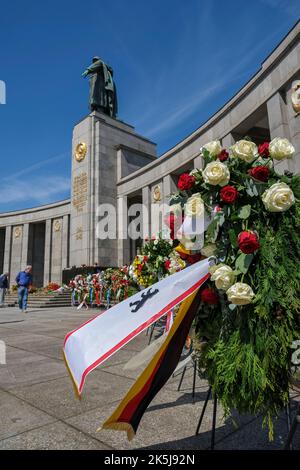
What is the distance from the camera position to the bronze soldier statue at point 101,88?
3053 cm

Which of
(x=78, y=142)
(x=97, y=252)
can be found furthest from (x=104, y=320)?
(x=78, y=142)

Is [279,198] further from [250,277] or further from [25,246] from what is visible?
[25,246]

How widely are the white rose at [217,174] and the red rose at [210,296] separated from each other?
0.75 meters

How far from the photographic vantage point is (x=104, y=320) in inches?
95.7

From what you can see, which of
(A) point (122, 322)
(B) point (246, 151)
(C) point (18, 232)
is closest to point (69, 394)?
(A) point (122, 322)

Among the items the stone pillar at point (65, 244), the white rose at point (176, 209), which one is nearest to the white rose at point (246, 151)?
the white rose at point (176, 209)

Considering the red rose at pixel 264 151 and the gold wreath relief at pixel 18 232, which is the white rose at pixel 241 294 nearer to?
the red rose at pixel 264 151

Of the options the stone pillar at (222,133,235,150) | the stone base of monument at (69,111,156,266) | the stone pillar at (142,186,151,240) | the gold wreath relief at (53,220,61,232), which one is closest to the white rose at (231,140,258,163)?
the stone pillar at (222,133,235,150)

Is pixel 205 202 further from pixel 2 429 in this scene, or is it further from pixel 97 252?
pixel 97 252

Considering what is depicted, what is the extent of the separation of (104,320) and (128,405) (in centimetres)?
58

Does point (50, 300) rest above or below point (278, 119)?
below

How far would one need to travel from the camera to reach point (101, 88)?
30.8 metres

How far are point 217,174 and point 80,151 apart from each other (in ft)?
91.6

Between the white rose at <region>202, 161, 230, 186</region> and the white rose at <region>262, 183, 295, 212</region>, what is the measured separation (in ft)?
1.01
